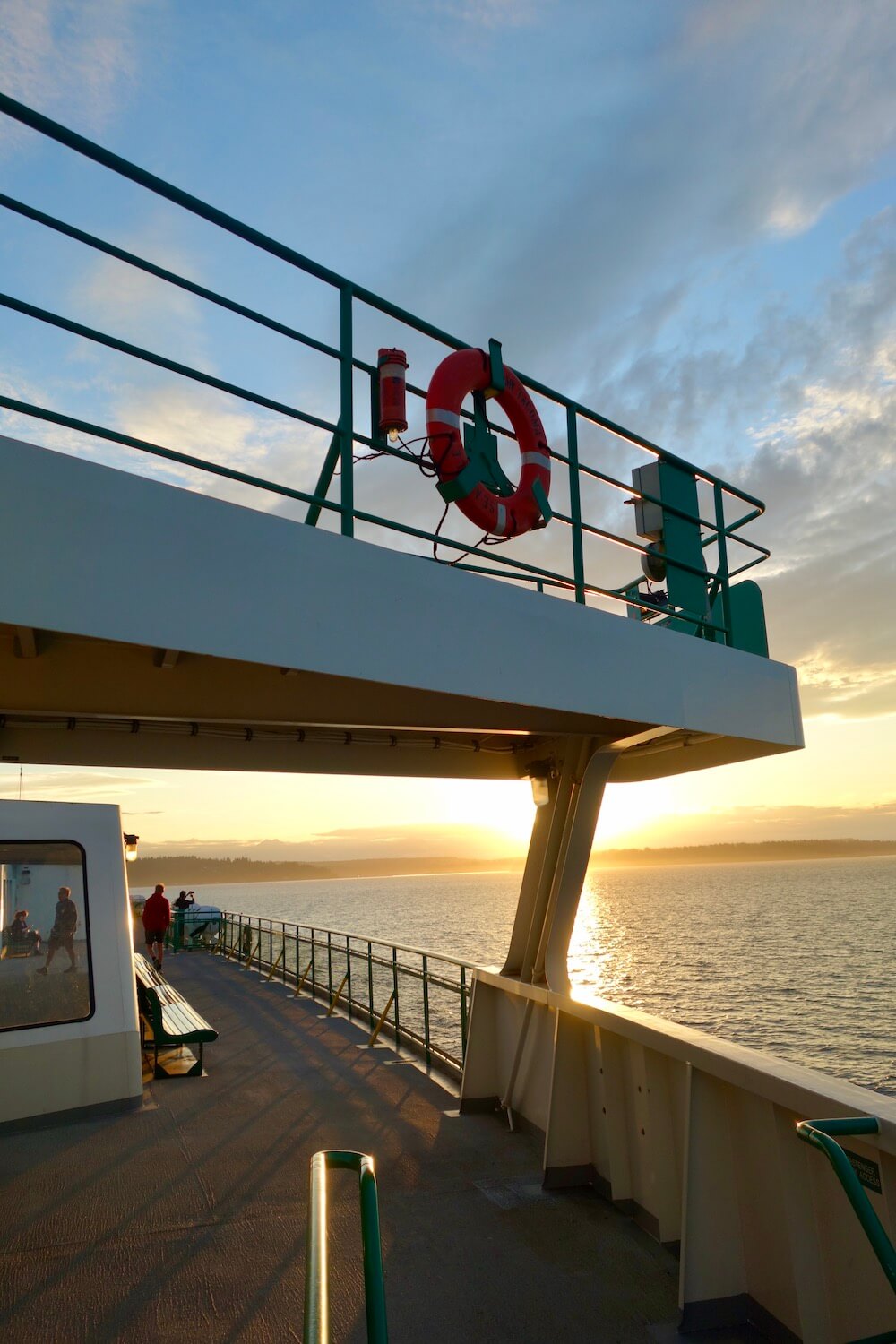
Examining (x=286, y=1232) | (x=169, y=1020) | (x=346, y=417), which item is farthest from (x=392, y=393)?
(x=169, y=1020)

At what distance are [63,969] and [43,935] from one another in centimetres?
27

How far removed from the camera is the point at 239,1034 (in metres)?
9.13

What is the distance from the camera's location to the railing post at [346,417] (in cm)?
378

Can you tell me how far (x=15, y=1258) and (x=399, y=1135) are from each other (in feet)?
7.73

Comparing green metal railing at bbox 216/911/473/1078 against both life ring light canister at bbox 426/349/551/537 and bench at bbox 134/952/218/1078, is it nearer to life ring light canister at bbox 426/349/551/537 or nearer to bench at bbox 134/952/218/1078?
bench at bbox 134/952/218/1078

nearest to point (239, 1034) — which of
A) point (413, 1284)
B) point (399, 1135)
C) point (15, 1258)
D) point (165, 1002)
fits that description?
point (165, 1002)

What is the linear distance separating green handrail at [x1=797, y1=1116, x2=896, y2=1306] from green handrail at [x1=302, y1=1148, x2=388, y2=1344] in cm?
124

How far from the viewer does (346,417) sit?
3.87m

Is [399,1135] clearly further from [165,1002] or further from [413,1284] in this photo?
[165,1002]

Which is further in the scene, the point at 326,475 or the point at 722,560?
the point at 722,560

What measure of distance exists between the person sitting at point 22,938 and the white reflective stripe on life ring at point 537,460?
4584mm

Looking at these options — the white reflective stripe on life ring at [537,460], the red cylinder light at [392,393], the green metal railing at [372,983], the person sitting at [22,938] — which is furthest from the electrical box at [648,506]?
the person sitting at [22,938]

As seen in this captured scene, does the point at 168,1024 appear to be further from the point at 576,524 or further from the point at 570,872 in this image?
the point at 576,524

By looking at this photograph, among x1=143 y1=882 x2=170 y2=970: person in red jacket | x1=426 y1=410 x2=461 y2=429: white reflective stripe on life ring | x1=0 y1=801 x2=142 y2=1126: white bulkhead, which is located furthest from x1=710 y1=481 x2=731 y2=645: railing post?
x1=143 y1=882 x2=170 y2=970: person in red jacket
